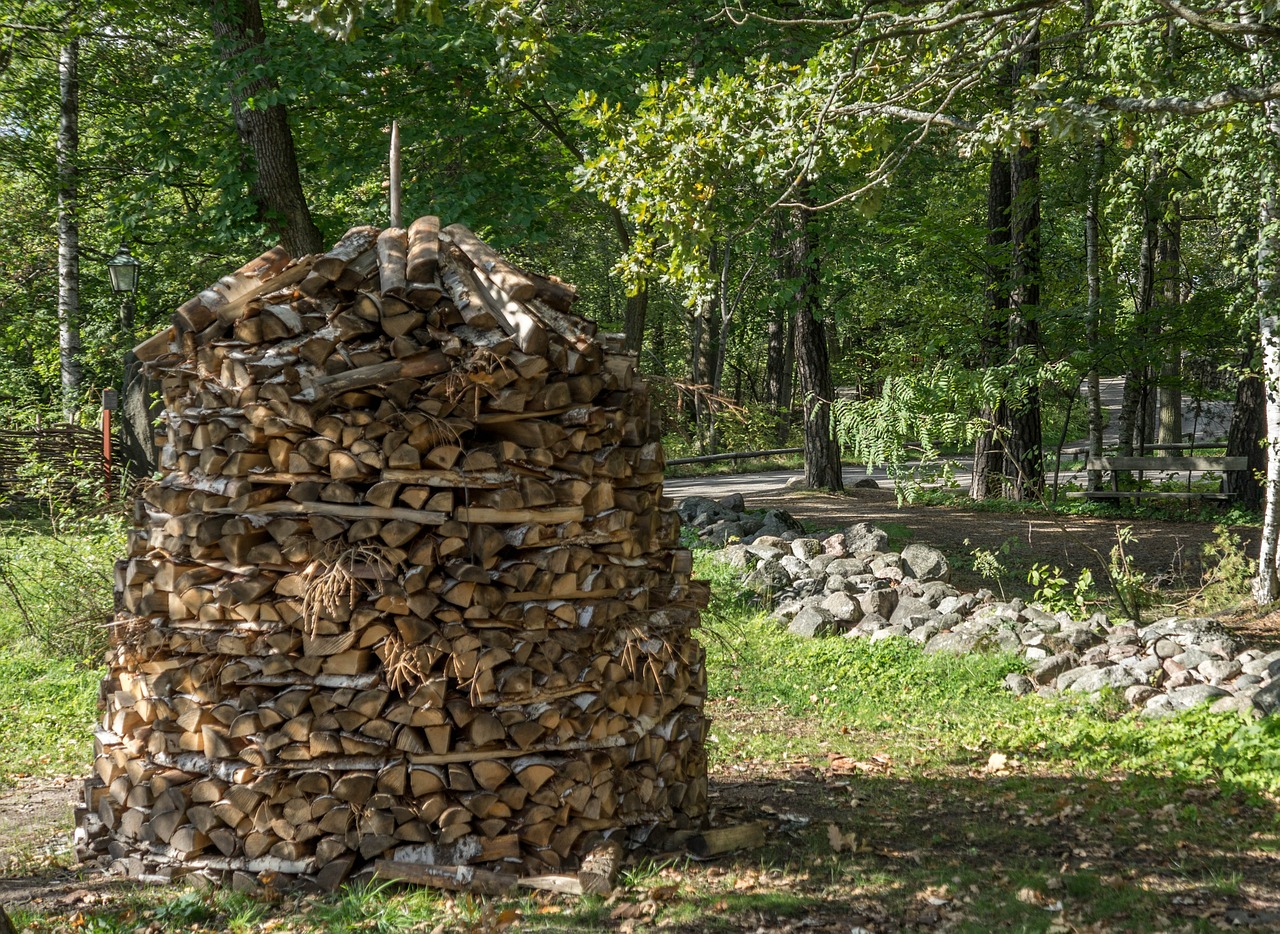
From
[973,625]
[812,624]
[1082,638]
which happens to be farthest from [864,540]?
[1082,638]

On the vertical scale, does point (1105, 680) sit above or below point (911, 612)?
below

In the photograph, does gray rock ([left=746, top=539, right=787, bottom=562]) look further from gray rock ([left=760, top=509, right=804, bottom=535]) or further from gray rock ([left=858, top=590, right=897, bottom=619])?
gray rock ([left=858, top=590, right=897, bottom=619])

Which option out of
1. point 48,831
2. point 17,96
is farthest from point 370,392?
point 17,96

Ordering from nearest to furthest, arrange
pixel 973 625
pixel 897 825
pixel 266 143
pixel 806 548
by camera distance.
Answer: pixel 897 825 → pixel 973 625 → pixel 266 143 → pixel 806 548

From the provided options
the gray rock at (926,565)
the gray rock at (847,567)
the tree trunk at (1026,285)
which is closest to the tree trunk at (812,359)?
the tree trunk at (1026,285)

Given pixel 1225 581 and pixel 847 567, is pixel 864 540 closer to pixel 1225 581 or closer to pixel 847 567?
pixel 847 567

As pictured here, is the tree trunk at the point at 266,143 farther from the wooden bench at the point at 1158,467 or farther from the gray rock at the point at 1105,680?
the wooden bench at the point at 1158,467

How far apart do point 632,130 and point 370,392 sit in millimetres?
5193

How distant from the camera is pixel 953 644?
29.1 feet

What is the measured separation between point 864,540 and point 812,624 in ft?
8.89

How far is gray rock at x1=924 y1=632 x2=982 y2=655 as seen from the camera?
8.77 meters

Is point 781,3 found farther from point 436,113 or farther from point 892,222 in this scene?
point 892,222

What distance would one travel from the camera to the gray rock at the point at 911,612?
31.5ft

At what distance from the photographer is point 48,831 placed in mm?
5445
